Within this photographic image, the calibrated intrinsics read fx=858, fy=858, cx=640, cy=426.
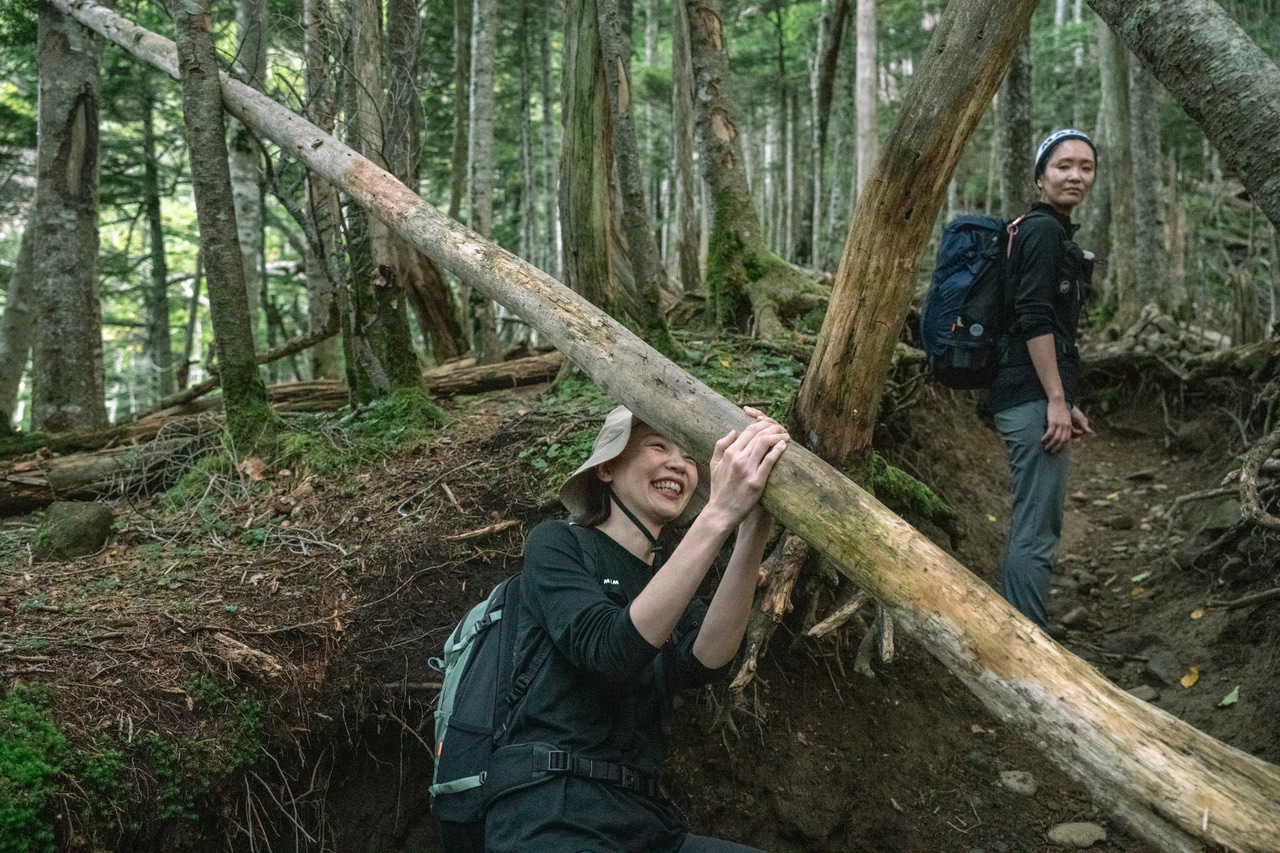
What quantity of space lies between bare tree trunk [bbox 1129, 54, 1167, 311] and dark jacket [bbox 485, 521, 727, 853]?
889 cm

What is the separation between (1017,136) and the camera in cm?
875

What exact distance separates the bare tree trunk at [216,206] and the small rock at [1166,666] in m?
5.66

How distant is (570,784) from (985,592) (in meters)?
1.31

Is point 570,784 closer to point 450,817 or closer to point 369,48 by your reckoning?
point 450,817

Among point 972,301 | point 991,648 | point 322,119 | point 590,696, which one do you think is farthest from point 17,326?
point 991,648

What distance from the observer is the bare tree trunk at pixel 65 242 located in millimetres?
6895

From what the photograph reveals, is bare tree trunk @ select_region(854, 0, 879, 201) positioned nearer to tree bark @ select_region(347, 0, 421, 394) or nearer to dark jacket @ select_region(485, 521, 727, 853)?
tree bark @ select_region(347, 0, 421, 394)

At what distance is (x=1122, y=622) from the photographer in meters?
5.50

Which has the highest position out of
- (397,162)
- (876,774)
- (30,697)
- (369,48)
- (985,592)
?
(369,48)

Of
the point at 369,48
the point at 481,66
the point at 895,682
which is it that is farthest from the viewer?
the point at 481,66

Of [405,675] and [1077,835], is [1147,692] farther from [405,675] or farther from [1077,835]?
[405,675]

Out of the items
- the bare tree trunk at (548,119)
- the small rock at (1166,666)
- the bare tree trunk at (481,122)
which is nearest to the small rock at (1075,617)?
the small rock at (1166,666)

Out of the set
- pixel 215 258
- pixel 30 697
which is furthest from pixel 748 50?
pixel 30 697

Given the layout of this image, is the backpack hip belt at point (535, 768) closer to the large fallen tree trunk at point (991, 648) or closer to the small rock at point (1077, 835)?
the large fallen tree trunk at point (991, 648)
